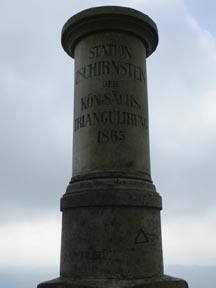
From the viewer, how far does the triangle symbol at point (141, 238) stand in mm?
5364

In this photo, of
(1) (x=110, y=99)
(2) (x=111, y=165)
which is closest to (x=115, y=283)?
(2) (x=111, y=165)

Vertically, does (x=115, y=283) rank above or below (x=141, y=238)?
below

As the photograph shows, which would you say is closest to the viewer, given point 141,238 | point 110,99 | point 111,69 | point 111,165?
point 141,238

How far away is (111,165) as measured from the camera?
568 centimetres

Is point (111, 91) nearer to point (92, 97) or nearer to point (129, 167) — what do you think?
point (92, 97)

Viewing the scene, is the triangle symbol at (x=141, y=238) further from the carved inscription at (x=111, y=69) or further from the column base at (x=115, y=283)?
the carved inscription at (x=111, y=69)

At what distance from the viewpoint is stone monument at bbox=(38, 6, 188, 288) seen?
526 cm

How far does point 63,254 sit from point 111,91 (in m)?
2.62

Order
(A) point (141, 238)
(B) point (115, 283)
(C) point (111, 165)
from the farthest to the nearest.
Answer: (C) point (111, 165) < (A) point (141, 238) < (B) point (115, 283)

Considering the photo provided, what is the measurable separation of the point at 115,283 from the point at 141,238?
747mm

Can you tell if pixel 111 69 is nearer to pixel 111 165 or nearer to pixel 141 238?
pixel 111 165

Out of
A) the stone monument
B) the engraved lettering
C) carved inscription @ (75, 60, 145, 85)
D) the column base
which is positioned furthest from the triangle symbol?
the engraved lettering

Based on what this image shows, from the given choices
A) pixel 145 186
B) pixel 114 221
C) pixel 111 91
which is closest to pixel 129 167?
pixel 145 186

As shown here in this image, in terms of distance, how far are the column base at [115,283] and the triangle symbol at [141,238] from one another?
1.67ft
